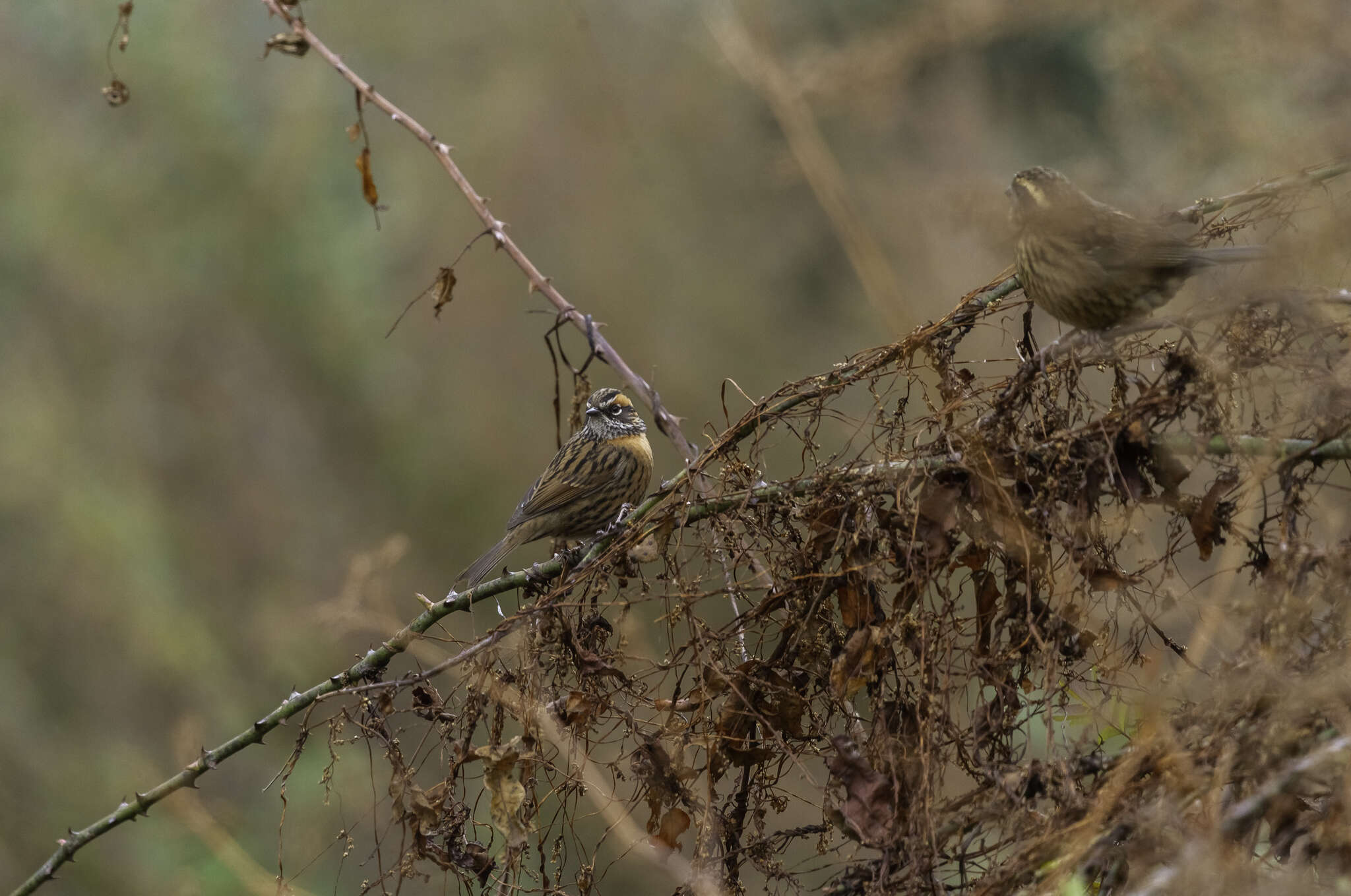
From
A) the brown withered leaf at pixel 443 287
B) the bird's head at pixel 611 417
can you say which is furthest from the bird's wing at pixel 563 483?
the brown withered leaf at pixel 443 287

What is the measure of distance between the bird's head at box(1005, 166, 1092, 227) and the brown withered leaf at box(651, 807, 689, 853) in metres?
2.10

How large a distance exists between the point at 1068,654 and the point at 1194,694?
0.37 m

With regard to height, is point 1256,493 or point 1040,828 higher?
point 1256,493

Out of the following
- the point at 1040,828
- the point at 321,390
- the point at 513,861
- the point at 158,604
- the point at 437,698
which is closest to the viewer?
the point at 1040,828

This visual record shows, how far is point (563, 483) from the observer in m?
6.49

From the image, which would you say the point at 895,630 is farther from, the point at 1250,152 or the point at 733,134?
the point at 733,134

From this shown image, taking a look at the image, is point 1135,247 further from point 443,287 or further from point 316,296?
point 316,296

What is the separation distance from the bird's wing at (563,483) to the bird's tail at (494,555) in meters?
0.08

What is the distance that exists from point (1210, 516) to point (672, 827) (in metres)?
1.56

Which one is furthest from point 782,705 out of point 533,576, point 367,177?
point 367,177

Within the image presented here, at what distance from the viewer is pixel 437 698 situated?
3.40 m

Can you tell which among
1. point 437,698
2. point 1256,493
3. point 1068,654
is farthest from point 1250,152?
point 437,698

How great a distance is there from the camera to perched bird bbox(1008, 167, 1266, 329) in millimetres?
3523

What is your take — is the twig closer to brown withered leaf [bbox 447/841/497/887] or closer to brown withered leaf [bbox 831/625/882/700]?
brown withered leaf [bbox 831/625/882/700]
